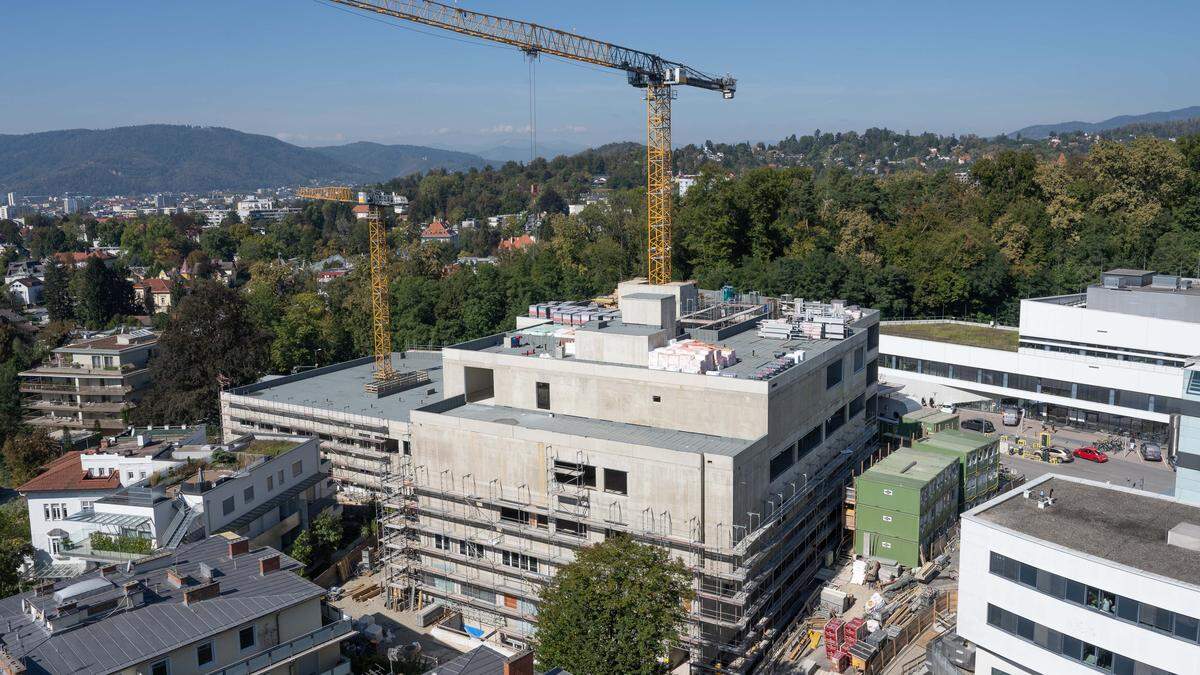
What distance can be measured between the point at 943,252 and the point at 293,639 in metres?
57.3

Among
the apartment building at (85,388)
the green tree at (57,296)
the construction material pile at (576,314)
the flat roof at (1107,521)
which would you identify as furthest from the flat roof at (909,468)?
the green tree at (57,296)

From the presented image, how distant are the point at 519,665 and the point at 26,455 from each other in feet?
134

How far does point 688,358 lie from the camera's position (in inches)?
1113

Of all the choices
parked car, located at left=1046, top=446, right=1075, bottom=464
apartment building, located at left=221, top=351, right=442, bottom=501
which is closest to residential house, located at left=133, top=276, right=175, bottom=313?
apartment building, located at left=221, top=351, right=442, bottom=501

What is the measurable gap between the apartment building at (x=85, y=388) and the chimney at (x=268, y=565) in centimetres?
4039

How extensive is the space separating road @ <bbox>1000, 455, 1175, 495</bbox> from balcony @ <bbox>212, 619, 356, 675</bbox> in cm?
3275

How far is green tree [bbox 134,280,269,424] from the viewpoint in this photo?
157 ft

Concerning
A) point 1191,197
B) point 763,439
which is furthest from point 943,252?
point 763,439

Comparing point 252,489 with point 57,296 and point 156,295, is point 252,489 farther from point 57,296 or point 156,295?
point 156,295

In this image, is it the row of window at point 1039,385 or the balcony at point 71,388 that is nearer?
the row of window at point 1039,385

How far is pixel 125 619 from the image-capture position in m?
18.9

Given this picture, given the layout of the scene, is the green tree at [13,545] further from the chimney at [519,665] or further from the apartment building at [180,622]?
the chimney at [519,665]

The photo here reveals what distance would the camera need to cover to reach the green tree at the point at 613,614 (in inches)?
830

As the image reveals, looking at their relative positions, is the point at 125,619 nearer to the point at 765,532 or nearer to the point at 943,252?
the point at 765,532
